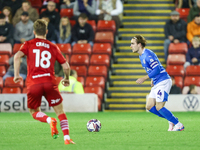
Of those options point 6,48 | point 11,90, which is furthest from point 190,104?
point 6,48

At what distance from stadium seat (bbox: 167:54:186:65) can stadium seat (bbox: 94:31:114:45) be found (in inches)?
76.2

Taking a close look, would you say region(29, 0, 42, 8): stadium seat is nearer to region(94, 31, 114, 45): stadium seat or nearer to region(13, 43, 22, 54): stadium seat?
region(13, 43, 22, 54): stadium seat

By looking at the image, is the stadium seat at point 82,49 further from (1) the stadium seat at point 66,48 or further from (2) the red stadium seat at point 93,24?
(2) the red stadium seat at point 93,24

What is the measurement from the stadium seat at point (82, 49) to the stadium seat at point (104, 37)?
53 centimetres

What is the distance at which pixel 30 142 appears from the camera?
18.4ft

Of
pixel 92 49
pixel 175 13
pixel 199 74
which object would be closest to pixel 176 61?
pixel 199 74

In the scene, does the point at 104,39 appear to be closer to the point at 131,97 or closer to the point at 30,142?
the point at 131,97

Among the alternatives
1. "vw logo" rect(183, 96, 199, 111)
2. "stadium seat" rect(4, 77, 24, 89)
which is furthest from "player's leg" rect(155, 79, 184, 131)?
"stadium seat" rect(4, 77, 24, 89)

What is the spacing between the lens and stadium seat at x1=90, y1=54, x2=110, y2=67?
13.1 meters

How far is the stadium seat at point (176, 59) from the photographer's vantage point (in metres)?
13.0

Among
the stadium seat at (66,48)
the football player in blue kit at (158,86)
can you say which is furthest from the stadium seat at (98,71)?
the football player in blue kit at (158,86)

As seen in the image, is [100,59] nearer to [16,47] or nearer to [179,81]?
[179,81]

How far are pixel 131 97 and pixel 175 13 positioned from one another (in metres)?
3.02

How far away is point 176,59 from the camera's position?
13023 millimetres
